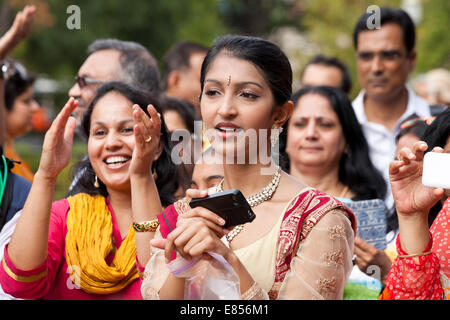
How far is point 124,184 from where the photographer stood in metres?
3.23

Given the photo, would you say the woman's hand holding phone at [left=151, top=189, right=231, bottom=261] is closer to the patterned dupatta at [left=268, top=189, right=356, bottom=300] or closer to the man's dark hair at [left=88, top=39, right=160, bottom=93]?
the patterned dupatta at [left=268, top=189, right=356, bottom=300]

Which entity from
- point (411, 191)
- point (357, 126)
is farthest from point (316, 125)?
point (411, 191)

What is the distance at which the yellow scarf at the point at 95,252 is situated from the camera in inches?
118

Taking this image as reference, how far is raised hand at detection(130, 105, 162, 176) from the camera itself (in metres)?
2.75

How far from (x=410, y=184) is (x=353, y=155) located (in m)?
1.95

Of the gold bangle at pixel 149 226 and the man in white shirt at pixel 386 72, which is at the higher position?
the man in white shirt at pixel 386 72

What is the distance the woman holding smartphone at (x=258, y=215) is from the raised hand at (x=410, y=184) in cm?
22

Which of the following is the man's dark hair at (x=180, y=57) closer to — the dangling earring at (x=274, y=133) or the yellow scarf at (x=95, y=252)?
the yellow scarf at (x=95, y=252)

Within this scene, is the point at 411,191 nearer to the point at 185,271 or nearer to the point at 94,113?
the point at 185,271

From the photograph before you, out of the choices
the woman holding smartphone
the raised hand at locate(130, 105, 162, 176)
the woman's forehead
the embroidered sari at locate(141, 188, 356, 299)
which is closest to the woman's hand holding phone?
the woman holding smartphone

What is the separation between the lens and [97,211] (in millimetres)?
3234

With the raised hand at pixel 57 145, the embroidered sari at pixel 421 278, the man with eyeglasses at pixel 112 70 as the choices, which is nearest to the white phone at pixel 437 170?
the embroidered sari at pixel 421 278

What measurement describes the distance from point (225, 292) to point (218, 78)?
31.9 inches

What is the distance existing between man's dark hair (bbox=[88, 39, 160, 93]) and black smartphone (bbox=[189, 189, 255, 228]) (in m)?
2.28
